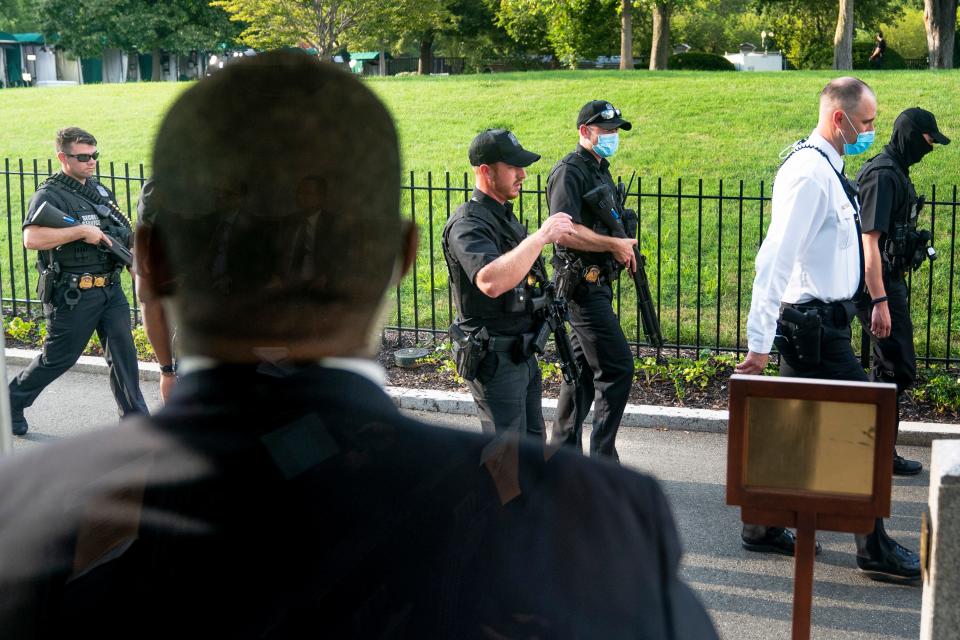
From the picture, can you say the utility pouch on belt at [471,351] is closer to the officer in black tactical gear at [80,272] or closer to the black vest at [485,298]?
the black vest at [485,298]

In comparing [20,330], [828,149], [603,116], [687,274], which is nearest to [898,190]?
[828,149]

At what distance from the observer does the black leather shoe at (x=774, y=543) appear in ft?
18.9

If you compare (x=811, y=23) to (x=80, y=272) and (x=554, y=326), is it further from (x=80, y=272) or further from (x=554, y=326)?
(x=554, y=326)

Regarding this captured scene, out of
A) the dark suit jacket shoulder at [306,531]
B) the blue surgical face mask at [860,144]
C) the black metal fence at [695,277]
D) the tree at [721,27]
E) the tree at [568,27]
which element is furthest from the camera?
the tree at [721,27]

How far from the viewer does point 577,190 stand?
21.4 ft

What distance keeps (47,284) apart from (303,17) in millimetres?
20671

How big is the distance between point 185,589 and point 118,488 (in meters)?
0.11

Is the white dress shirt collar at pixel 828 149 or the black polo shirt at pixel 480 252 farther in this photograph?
the black polo shirt at pixel 480 252

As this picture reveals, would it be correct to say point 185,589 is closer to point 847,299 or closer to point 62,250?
point 847,299

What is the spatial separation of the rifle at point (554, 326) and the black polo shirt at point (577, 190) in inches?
14.3

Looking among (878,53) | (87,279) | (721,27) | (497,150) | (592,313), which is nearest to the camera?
(497,150)

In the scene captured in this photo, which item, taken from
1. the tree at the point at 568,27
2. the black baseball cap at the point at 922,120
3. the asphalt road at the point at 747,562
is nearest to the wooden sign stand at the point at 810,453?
the asphalt road at the point at 747,562

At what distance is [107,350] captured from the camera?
25.3ft


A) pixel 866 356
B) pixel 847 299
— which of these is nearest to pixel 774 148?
pixel 866 356
